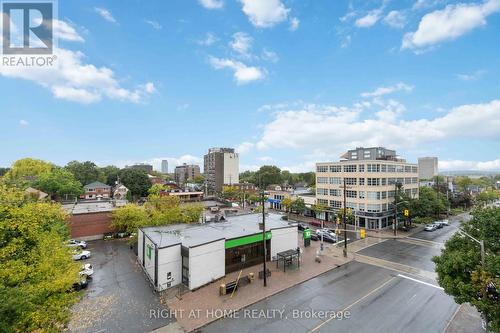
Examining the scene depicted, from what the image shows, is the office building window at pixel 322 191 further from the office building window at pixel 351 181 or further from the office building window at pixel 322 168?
the office building window at pixel 351 181

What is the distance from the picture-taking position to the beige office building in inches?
1752

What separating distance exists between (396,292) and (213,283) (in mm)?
15772

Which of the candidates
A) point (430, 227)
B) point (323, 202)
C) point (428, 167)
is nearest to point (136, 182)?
point (323, 202)

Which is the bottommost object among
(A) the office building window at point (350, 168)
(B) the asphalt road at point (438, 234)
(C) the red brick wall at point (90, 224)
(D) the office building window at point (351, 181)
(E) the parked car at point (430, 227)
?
(B) the asphalt road at point (438, 234)

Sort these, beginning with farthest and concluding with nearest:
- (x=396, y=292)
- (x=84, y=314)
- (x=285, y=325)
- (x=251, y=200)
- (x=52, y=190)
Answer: (x=251, y=200) < (x=52, y=190) < (x=396, y=292) < (x=84, y=314) < (x=285, y=325)

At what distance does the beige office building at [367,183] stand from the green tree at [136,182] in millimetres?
58748

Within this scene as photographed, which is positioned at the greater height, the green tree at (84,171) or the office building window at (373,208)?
the green tree at (84,171)

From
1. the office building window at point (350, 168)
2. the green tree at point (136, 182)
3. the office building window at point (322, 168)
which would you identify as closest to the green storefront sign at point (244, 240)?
the office building window at point (350, 168)

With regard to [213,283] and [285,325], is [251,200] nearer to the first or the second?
[213,283]

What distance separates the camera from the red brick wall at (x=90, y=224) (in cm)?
3634

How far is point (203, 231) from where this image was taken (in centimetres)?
2670

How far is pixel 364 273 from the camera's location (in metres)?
24.0

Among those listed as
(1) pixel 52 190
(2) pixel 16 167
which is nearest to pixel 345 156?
(1) pixel 52 190

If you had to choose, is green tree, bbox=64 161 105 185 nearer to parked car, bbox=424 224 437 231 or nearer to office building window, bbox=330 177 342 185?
office building window, bbox=330 177 342 185
